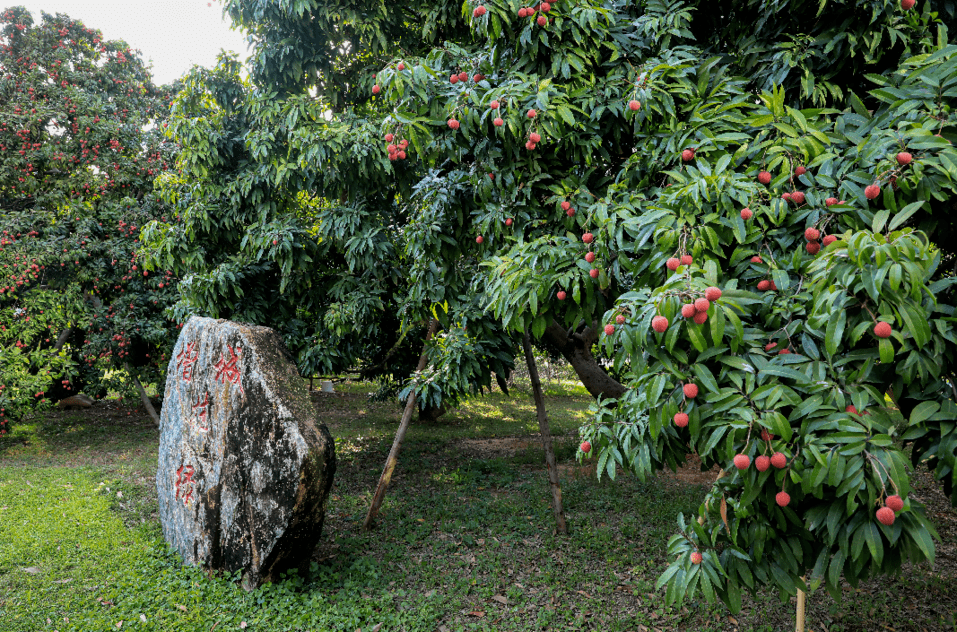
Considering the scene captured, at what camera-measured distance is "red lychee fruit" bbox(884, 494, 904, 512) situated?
1520 millimetres

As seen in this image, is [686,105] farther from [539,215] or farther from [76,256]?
[76,256]

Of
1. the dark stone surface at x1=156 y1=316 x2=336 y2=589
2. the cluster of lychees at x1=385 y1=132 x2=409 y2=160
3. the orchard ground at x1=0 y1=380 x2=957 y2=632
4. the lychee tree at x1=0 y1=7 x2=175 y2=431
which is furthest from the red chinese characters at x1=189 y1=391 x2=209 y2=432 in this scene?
the lychee tree at x1=0 y1=7 x2=175 y2=431

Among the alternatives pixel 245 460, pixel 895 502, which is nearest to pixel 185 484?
→ pixel 245 460

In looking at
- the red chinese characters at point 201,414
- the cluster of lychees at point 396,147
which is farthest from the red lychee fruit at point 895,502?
the red chinese characters at point 201,414

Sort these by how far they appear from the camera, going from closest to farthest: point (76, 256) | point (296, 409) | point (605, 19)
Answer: point (605, 19) < point (296, 409) < point (76, 256)

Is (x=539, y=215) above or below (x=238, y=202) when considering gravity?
below

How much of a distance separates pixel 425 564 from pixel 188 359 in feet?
7.57

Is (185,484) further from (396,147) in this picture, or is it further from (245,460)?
(396,147)

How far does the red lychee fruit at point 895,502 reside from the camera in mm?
1520

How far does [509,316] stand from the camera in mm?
2672

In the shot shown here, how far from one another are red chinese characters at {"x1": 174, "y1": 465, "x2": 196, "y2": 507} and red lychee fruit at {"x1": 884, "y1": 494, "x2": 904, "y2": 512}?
3.92 metres

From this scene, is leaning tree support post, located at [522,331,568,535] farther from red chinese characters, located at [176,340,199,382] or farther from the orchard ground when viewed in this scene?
red chinese characters, located at [176,340,199,382]

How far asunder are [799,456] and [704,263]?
73 centimetres

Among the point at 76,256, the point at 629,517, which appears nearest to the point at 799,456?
the point at 629,517
